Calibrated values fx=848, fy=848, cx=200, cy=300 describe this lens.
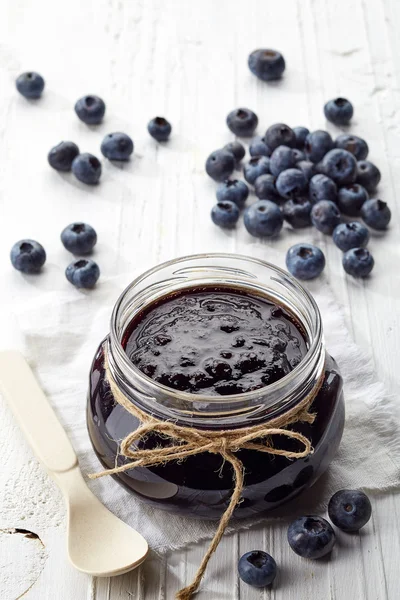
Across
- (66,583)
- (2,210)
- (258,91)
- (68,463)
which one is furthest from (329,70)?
(66,583)

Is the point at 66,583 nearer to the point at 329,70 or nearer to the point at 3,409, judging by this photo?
the point at 3,409

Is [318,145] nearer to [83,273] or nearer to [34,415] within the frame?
[83,273]

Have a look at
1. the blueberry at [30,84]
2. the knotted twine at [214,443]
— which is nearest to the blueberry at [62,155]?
the blueberry at [30,84]

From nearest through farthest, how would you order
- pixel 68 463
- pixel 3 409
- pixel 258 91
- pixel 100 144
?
pixel 68 463 → pixel 3 409 → pixel 100 144 → pixel 258 91

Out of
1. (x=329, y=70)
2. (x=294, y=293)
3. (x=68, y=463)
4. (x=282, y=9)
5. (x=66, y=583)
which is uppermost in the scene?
(x=282, y=9)

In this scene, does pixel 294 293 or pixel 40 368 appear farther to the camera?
pixel 40 368

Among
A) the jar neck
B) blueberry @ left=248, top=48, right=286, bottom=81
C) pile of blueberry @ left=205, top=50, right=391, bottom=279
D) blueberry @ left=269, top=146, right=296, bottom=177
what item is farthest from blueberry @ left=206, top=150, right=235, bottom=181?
the jar neck

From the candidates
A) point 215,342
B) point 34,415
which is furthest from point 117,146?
point 215,342
